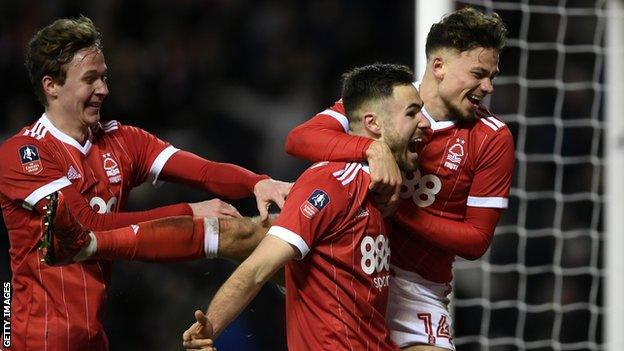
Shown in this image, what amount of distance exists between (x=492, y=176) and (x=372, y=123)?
24.2 inches

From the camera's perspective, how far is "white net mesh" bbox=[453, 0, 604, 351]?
285 inches

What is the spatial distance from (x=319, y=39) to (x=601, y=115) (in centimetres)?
175

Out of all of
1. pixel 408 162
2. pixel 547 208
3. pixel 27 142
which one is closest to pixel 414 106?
pixel 408 162

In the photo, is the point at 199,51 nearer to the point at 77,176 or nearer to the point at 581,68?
the point at 581,68

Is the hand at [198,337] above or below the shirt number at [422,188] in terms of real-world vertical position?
below

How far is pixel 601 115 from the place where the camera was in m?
7.61

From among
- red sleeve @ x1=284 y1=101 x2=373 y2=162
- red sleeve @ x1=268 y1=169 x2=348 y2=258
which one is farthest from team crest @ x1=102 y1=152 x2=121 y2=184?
red sleeve @ x1=268 y1=169 x2=348 y2=258

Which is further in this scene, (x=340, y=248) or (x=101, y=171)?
(x=101, y=171)

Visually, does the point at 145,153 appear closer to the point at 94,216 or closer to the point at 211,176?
the point at 211,176

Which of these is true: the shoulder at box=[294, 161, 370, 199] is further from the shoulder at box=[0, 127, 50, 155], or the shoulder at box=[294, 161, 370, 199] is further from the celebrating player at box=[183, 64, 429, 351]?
the shoulder at box=[0, 127, 50, 155]

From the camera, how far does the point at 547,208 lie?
24.5 ft

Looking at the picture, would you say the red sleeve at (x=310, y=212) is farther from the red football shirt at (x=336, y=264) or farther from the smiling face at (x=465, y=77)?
the smiling face at (x=465, y=77)

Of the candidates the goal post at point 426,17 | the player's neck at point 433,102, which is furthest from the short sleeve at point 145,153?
the goal post at point 426,17

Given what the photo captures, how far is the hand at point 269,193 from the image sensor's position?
4.46 m
